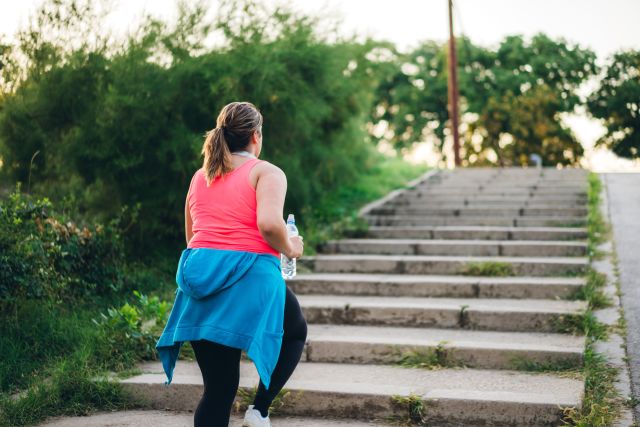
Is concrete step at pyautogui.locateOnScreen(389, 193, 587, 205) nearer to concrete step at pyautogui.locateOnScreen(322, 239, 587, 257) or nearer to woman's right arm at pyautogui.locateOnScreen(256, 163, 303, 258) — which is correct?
concrete step at pyautogui.locateOnScreen(322, 239, 587, 257)

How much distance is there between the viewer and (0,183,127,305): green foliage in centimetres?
559

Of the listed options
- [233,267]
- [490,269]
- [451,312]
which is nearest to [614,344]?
[451,312]

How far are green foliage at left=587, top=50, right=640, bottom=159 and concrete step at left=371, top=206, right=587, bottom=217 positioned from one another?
87.6 feet

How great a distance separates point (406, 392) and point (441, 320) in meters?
1.79

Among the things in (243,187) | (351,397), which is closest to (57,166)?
(351,397)

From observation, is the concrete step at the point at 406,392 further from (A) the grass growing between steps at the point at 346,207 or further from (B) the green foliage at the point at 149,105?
(A) the grass growing between steps at the point at 346,207

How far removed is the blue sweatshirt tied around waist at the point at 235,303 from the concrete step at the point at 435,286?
3984 millimetres

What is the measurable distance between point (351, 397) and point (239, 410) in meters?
0.71

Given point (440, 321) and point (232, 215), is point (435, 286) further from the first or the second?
point (232, 215)

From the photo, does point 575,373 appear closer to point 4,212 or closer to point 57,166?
point 4,212

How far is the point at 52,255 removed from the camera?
6152 millimetres

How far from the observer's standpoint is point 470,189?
41.0ft

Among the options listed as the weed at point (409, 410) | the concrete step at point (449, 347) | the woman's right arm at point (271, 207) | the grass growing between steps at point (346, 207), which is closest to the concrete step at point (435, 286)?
the concrete step at point (449, 347)

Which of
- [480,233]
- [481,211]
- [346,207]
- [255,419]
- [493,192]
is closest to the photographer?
[255,419]
